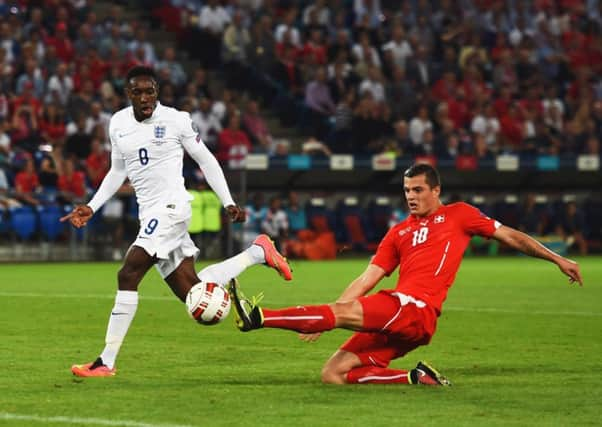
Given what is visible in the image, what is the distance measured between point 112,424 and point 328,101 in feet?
76.9

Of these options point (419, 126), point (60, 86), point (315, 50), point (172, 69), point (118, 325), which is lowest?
point (419, 126)

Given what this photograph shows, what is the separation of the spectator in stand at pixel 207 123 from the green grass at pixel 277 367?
9.85 metres

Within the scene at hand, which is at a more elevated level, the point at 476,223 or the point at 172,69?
the point at 172,69

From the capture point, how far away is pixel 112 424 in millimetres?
7266

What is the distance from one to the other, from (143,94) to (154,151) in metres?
0.44

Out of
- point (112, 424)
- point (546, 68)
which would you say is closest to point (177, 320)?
point (112, 424)

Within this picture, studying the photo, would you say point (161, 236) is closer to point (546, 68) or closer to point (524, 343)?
point (524, 343)

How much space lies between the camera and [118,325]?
962cm

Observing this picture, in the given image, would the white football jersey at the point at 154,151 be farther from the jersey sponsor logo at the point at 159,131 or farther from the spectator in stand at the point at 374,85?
the spectator in stand at the point at 374,85

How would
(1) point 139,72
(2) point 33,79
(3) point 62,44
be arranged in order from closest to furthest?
(1) point 139,72 → (2) point 33,79 → (3) point 62,44

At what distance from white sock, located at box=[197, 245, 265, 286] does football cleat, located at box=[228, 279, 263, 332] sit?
4.51 feet

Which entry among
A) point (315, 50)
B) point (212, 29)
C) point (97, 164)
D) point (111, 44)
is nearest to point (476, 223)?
point (97, 164)

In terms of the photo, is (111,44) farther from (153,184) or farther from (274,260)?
(153,184)

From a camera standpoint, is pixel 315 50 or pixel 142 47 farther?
pixel 315 50
